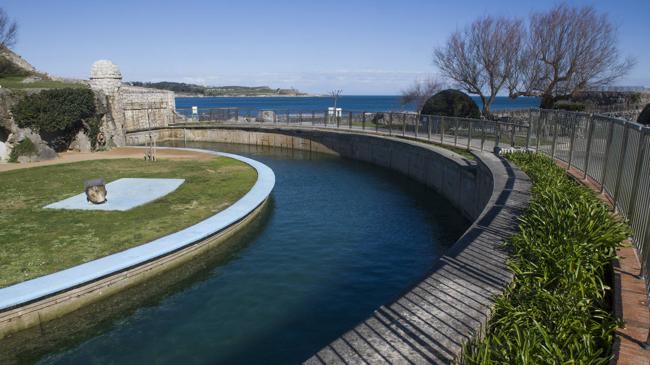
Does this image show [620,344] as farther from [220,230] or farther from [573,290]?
[220,230]

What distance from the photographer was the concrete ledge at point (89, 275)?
8172mm

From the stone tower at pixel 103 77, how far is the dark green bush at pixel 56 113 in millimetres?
5924

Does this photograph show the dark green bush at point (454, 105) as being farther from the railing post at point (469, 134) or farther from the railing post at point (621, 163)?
the railing post at point (621, 163)

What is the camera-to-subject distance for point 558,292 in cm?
582

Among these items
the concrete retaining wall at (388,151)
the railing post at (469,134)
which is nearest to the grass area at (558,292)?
the concrete retaining wall at (388,151)

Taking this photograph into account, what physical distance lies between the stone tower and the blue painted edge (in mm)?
24292

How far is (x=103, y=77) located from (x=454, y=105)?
87.7 feet

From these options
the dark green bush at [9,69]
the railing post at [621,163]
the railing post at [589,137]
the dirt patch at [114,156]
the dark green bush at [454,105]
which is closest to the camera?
the railing post at [621,163]

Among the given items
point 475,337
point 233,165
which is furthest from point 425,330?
point 233,165

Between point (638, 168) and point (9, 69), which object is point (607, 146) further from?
point (9, 69)

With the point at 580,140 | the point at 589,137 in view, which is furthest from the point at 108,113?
the point at 589,137

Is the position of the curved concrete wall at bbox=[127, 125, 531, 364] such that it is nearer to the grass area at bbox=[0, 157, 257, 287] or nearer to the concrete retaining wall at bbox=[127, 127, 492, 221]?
the concrete retaining wall at bbox=[127, 127, 492, 221]

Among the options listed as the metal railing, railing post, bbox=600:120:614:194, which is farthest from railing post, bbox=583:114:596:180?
railing post, bbox=600:120:614:194

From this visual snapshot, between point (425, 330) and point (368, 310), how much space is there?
415cm
